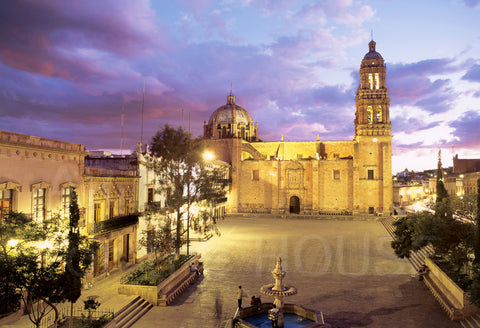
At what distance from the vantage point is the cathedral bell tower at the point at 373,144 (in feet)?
143

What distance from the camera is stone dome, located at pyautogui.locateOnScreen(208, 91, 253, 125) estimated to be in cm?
5609

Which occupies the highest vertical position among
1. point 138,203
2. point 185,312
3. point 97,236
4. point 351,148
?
point 351,148

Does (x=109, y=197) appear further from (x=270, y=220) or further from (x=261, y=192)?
(x=261, y=192)

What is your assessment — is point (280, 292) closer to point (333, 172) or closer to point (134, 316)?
point (134, 316)

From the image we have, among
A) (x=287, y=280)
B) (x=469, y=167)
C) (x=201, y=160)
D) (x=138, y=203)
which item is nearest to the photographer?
(x=287, y=280)

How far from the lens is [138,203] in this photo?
858 inches

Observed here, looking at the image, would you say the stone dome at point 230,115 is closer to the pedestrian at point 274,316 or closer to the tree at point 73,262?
the pedestrian at point 274,316

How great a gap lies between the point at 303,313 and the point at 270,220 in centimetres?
2925

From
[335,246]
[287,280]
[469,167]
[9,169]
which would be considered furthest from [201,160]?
[469,167]

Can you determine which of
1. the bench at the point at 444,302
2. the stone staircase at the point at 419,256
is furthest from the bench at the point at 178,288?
the stone staircase at the point at 419,256

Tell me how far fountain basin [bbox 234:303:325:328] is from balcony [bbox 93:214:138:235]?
842 cm

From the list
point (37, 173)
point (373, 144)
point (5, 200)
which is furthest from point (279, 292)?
point (373, 144)

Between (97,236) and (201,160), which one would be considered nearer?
(97,236)

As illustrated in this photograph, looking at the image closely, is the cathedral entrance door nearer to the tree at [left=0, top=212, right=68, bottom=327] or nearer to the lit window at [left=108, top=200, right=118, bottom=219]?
the lit window at [left=108, top=200, right=118, bottom=219]
